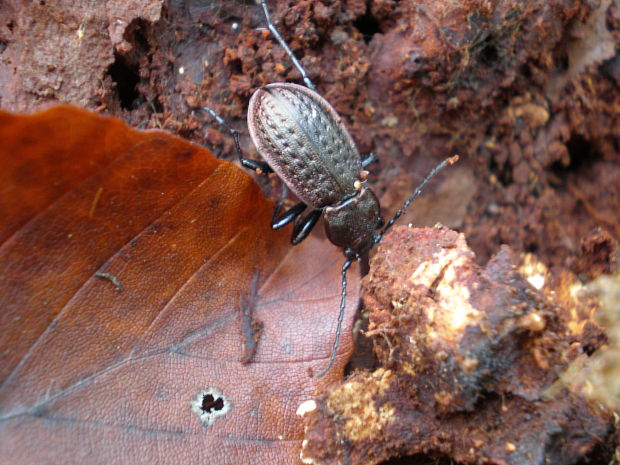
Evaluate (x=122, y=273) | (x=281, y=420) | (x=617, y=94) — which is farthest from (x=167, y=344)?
(x=617, y=94)

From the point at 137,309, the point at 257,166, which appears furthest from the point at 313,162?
the point at 137,309

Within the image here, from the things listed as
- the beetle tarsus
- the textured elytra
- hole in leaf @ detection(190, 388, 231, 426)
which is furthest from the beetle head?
hole in leaf @ detection(190, 388, 231, 426)

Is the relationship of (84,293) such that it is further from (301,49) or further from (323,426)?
(301,49)

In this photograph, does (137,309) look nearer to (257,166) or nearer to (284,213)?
(284,213)

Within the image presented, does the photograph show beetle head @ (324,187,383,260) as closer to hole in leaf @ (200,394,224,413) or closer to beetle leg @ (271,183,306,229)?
beetle leg @ (271,183,306,229)

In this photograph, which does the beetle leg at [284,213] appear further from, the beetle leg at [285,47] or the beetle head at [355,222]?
the beetle leg at [285,47]

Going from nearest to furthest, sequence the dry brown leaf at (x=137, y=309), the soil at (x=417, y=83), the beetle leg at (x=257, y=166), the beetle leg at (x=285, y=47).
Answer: the dry brown leaf at (x=137, y=309)
the soil at (x=417, y=83)
the beetle leg at (x=285, y=47)
the beetle leg at (x=257, y=166)

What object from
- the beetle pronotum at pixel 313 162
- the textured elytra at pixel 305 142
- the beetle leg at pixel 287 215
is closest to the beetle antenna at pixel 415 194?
the beetle pronotum at pixel 313 162

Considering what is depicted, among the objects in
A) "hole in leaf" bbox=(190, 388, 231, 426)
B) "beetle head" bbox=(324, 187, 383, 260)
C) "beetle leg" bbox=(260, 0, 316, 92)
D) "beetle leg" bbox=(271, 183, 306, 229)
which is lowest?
"hole in leaf" bbox=(190, 388, 231, 426)
